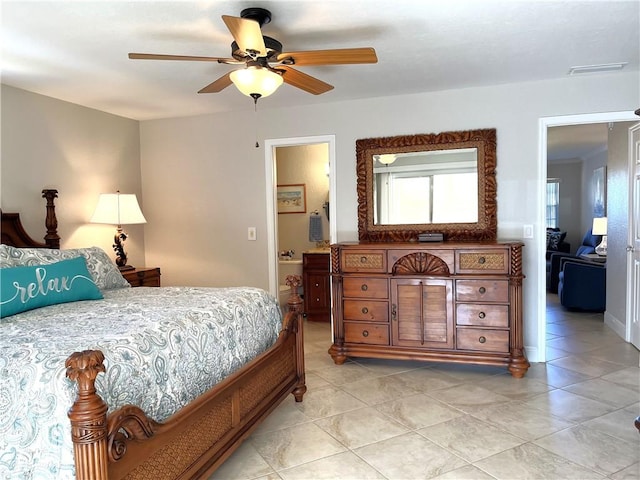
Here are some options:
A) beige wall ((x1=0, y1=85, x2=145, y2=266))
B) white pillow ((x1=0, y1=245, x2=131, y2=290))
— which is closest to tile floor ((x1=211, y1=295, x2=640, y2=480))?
white pillow ((x1=0, y1=245, x2=131, y2=290))

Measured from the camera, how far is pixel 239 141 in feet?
14.5

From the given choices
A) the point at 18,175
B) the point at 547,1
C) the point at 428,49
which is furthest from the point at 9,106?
the point at 547,1

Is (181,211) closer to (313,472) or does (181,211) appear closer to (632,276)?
(313,472)

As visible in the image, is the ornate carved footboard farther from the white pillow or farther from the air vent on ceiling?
the air vent on ceiling

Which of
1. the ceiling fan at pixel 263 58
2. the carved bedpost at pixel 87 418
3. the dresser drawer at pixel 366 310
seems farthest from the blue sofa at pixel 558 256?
the carved bedpost at pixel 87 418

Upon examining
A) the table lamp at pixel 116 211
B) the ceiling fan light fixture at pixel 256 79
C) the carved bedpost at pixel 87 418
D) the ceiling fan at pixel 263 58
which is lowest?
the carved bedpost at pixel 87 418

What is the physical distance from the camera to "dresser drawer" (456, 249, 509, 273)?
3.31 meters

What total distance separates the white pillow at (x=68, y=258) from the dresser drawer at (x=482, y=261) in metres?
2.45

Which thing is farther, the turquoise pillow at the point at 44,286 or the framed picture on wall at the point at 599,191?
the framed picture on wall at the point at 599,191

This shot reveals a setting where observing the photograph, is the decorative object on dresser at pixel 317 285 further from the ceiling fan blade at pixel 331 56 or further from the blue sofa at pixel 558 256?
the blue sofa at pixel 558 256

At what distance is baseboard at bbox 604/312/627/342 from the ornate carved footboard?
129 inches

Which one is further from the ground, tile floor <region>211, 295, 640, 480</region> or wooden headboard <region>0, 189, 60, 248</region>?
wooden headboard <region>0, 189, 60, 248</region>

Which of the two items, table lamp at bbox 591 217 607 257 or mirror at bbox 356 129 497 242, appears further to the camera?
table lamp at bbox 591 217 607 257

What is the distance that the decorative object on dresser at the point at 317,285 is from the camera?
17.0 feet
